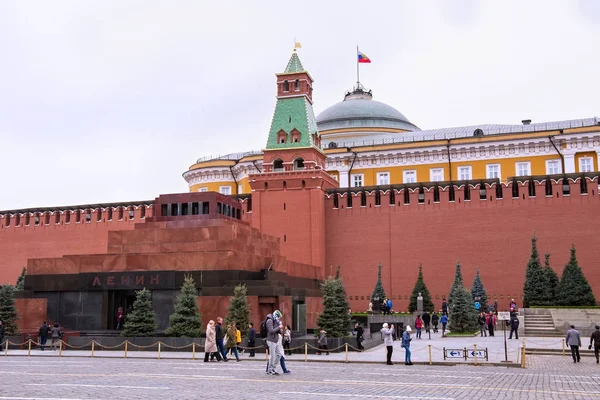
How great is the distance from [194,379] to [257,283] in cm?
1031

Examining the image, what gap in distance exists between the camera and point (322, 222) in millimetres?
34688

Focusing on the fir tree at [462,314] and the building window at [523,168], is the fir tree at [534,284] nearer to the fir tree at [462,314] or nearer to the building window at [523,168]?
the fir tree at [462,314]

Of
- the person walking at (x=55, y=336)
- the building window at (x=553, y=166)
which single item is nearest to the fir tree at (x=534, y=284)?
the building window at (x=553, y=166)

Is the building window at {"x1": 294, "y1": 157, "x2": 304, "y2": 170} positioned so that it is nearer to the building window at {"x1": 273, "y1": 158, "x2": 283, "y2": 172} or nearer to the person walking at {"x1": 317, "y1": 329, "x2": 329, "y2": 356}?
the building window at {"x1": 273, "y1": 158, "x2": 283, "y2": 172}

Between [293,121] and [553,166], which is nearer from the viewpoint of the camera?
[293,121]

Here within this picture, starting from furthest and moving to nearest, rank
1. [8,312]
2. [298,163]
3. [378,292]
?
[298,163] → [378,292] → [8,312]

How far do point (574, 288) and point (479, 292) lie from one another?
4.29m

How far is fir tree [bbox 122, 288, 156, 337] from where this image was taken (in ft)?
69.2

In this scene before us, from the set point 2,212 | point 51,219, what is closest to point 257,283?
point 51,219

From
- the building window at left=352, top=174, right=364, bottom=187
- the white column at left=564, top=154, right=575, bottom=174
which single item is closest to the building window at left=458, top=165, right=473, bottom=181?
the white column at left=564, top=154, right=575, bottom=174

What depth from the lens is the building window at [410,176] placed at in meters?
43.6

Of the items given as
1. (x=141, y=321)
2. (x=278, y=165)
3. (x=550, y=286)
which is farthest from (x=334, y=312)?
(x=278, y=165)

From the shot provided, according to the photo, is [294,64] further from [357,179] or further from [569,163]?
[569,163]

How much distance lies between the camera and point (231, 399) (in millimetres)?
9836
